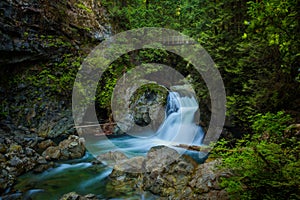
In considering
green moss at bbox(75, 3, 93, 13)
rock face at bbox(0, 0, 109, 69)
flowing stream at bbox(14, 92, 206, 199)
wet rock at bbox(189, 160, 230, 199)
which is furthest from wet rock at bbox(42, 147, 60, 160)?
green moss at bbox(75, 3, 93, 13)

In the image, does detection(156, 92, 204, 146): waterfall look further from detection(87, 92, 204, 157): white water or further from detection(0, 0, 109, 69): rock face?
detection(0, 0, 109, 69): rock face

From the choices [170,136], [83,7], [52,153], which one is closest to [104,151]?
[52,153]

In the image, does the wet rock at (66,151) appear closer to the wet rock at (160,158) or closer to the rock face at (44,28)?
the wet rock at (160,158)

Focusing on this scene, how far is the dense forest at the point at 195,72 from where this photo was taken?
2684 millimetres

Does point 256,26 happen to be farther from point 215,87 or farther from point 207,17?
point 207,17

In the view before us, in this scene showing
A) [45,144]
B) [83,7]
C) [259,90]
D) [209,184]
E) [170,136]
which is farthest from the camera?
[83,7]

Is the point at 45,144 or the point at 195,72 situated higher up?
the point at 195,72

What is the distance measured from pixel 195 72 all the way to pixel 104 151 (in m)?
4.88

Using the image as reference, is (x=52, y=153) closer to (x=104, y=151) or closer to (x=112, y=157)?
(x=104, y=151)

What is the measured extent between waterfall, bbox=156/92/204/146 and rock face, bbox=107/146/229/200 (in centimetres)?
322

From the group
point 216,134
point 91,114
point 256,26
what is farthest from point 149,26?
point 256,26

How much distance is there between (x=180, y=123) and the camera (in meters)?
10.2

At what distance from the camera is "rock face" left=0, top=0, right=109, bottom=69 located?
9023 millimetres

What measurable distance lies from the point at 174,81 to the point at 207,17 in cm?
568
